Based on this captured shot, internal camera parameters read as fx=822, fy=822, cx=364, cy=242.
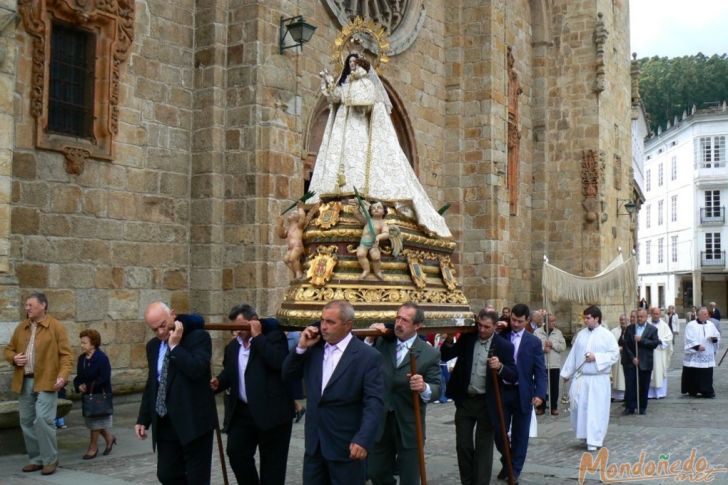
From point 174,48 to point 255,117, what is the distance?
1742mm

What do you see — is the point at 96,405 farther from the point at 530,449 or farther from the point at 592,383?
the point at 592,383

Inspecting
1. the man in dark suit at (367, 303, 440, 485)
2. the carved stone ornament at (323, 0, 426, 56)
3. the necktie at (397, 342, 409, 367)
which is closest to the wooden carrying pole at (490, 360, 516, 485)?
the man in dark suit at (367, 303, 440, 485)

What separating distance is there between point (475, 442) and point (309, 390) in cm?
264

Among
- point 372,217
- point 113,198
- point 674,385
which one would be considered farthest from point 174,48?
point 674,385

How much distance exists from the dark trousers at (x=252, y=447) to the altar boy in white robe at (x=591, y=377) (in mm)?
4984

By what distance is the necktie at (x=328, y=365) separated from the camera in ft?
17.6

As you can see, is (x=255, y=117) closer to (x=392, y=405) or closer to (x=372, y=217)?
(x=372, y=217)

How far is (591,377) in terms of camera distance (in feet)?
34.6

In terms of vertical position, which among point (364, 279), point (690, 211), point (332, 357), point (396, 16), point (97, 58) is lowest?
point (332, 357)

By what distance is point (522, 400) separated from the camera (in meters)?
7.98

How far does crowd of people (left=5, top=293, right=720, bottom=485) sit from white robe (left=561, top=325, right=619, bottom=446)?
7.05 feet

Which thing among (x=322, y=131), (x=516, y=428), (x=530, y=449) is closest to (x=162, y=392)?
(x=516, y=428)

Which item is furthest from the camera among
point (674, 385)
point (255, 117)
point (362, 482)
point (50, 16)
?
point (674, 385)

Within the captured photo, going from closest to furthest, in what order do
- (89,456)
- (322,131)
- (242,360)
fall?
(242,360), (89,456), (322,131)
